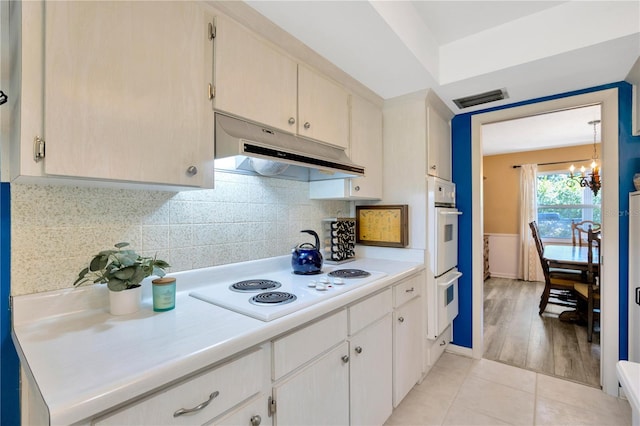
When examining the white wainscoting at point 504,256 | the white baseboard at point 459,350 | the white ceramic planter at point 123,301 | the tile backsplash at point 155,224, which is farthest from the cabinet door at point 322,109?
the white wainscoting at point 504,256

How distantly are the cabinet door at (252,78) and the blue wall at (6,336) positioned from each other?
32.5 inches

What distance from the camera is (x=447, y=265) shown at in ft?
7.95

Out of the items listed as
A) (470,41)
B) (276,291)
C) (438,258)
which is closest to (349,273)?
(276,291)

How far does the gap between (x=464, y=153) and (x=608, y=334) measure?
1693 mm

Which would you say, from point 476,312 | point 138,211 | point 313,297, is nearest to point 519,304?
point 476,312

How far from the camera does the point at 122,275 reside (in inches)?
41.2

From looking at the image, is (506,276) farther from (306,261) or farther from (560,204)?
(306,261)

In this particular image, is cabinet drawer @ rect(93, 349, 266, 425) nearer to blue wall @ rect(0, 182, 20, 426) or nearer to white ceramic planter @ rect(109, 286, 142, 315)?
white ceramic planter @ rect(109, 286, 142, 315)

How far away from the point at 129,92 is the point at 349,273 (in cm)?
141

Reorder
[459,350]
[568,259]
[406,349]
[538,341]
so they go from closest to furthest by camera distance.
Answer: [406,349]
[459,350]
[538,341]
[568,259]

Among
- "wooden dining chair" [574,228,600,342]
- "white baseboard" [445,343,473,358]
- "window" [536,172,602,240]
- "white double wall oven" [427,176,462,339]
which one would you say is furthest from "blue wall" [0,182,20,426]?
"window" [536,172,602,240]

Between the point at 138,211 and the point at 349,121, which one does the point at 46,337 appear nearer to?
the point at 138,211

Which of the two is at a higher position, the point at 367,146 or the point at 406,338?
the point at 367,146

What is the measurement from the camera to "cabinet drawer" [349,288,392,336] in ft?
4.72
